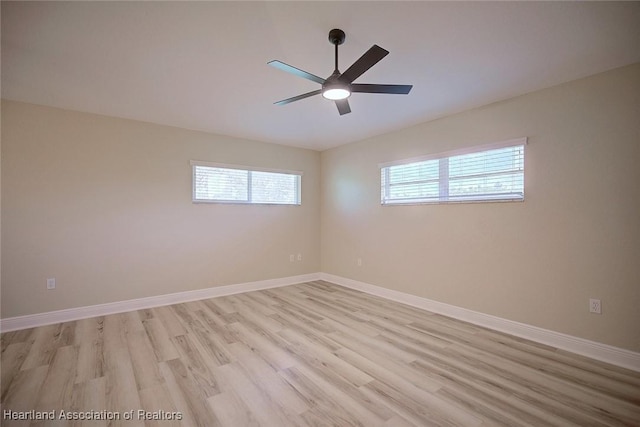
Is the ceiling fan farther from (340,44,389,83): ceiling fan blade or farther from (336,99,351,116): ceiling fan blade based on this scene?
(336,99,351,116): ceiling fan blade

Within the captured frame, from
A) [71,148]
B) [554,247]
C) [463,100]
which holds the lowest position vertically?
[554,247]

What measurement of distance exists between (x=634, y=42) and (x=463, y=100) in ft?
4.21

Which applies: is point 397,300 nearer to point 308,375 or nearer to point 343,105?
point 308,375

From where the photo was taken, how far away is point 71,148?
3.38 m

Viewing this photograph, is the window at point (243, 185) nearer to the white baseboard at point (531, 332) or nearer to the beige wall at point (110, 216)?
the beige wall at point (110, 216)

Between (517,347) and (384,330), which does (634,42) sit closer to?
(517,347)

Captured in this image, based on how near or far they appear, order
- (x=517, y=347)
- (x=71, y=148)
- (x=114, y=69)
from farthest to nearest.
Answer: (x=71, y=148) → (x=517, y=347) → (x=114, y=69)

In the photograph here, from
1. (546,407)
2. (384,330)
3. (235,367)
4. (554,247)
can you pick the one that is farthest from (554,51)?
(235,367)

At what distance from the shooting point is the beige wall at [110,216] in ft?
10.3

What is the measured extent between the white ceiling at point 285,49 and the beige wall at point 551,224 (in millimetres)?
300

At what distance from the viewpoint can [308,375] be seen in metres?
2.17

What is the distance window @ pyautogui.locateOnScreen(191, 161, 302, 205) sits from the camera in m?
4.32

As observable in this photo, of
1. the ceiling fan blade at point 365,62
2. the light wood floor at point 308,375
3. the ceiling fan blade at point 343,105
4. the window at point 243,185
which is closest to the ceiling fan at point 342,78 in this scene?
the ceiling fan blade at point 365,62

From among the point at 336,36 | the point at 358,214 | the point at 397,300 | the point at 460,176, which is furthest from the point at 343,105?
the point at 397,300
